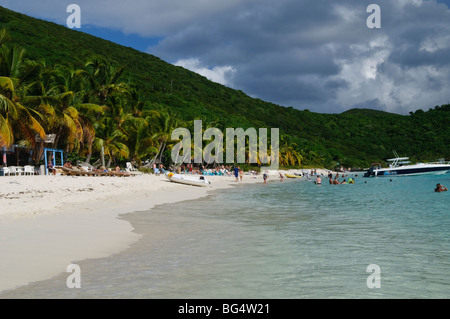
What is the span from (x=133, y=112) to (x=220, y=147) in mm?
20818

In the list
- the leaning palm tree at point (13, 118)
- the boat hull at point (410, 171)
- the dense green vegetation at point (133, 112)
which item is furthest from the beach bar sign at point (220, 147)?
the leaning palm tree at point (13, 118)

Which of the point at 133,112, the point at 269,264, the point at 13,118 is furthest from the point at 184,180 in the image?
the point at 269,264

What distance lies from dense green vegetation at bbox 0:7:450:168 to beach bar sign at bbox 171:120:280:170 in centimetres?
173

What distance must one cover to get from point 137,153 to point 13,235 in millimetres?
33330

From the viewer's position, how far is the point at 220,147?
5859cm

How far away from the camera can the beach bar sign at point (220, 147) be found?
4838cm

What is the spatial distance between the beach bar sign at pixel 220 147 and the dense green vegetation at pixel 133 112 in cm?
173

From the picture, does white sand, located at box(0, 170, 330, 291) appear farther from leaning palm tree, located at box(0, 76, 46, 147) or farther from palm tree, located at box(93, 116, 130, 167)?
palm tree, located at box(93, 116, 130, 167)

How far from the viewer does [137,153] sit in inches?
1588

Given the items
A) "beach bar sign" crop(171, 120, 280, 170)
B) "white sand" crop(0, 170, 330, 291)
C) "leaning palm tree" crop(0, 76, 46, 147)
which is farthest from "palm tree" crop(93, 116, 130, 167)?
"white sand" crop(0, 170, 330, 291)

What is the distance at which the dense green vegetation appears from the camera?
23609mm

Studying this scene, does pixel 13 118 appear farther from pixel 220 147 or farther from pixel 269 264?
pixel 220 147
